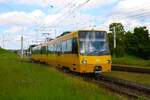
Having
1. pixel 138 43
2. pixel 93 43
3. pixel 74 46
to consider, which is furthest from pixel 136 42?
pixel 93 43

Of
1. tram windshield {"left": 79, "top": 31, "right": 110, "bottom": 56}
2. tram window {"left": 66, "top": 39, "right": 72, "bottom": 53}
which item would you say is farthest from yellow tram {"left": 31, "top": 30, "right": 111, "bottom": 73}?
tram window {"left": 66, "top": 39, "right": 72, "bottom": 53}

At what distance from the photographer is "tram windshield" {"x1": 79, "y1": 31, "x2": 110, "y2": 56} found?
27.1 m

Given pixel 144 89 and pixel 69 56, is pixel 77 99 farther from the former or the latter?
pixel 69 56

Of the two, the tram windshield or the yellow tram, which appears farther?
the tram windshield

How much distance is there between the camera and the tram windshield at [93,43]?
88.9 feet

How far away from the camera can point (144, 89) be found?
64.3 ft

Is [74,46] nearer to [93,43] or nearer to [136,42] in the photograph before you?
[93,43]

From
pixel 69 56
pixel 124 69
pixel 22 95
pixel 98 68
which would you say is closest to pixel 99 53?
pixel 98 68

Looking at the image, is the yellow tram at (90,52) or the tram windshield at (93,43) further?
the tram windshield at (93,43)

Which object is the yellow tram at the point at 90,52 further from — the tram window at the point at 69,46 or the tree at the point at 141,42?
the tree at the point at 141,42

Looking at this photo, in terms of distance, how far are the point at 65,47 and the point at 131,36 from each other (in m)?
68.3

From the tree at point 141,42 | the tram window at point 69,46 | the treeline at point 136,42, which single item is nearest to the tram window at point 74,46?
the tram window at point 69,46

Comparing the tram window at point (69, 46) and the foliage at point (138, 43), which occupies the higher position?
the foliage at point (138, 43)

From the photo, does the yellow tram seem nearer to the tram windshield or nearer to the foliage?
the tram windshield
